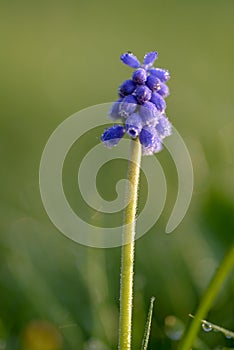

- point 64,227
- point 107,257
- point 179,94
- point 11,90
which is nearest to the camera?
point 107,257

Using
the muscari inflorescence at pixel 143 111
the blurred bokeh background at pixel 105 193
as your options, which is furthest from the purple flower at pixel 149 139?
the blurred bokeh background at pixel 105 193

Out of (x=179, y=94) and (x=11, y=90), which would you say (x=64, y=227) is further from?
(x=11, y=90)

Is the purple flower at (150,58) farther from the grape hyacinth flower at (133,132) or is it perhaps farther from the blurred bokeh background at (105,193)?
the blurred bokeh background at (105,193)

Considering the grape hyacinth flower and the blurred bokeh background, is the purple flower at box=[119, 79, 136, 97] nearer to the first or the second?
the grape hyacinth flower

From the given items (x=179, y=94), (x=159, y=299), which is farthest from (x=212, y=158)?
(x=179, y=94)

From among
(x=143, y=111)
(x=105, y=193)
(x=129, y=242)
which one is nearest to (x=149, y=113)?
(x=143, y=111)

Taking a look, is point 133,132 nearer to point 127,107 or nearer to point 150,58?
point 127,107

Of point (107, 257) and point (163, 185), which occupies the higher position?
point (163, 185)
